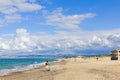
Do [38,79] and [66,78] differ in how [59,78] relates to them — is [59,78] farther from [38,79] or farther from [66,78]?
[38,79]

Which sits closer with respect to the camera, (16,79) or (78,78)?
(78,78)

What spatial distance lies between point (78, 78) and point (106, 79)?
3.38m

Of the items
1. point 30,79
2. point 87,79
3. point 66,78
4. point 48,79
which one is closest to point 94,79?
point 87,79

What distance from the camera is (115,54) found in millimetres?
81000

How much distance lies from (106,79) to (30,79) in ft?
34.2

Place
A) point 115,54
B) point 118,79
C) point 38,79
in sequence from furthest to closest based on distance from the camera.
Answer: point 115,54, point 38,79, point 118,79

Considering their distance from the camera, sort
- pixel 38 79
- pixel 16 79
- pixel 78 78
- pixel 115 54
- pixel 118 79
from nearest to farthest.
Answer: pixel 118 79 < pixel 78 78 < pixel 38 79 < pixel 16 79 < pixel 115 54

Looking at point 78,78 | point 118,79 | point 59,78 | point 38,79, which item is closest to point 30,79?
point 38,79

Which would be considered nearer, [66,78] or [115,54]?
[66,78]

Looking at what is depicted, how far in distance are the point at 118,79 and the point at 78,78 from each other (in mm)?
4687

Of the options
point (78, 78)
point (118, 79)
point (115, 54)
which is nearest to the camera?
point (118, 79)

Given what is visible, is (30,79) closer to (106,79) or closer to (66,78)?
(66,78)

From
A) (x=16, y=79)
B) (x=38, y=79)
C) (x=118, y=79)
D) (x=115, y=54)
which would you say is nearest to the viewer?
(x=118, y=79)

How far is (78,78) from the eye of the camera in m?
31.1
